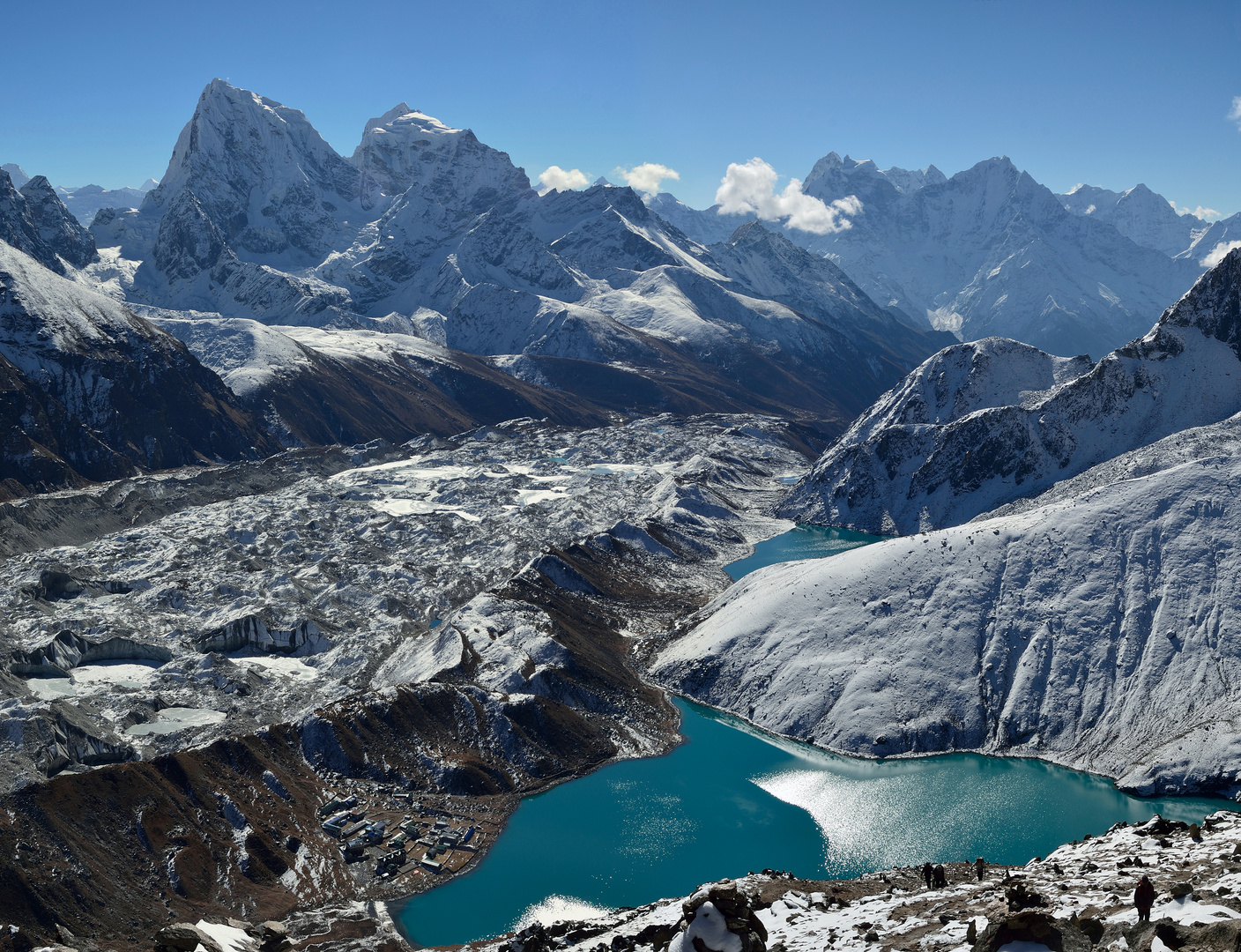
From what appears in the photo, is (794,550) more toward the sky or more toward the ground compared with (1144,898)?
more toward the sky

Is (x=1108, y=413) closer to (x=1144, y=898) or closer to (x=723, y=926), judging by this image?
(x=1144, y=898)

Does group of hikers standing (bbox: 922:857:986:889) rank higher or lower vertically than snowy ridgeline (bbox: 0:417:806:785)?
lower

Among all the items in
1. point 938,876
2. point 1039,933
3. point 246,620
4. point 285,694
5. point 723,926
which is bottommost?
point 938,876

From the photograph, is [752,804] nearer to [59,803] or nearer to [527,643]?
[527,643]

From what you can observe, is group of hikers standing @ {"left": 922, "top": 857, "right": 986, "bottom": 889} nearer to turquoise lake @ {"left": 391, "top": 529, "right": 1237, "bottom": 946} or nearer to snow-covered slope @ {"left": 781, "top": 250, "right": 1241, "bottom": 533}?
turquoise lake @ {"left": 391, "top": 529, "right": 1237, "bottom": 946}

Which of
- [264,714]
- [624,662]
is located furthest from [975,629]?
[264,714]

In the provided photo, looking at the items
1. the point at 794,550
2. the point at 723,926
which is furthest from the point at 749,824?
the point at 794,550

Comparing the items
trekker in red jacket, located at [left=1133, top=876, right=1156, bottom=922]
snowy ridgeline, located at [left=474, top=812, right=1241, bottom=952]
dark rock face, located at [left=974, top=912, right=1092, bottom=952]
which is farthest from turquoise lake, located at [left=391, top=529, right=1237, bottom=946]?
trekker in red jacket, located at [left=1133, top=876, right=1156, bottom=922]
